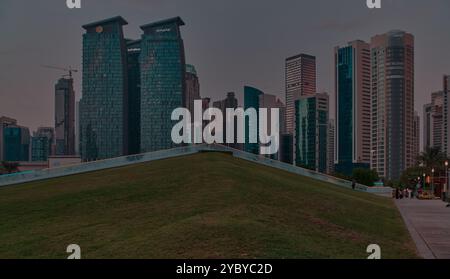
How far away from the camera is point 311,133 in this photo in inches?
841

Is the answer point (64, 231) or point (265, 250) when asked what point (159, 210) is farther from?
point (265, 250)

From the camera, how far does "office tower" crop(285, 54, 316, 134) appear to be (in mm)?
11618

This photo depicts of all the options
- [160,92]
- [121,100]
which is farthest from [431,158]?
[121,100]

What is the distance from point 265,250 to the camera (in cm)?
900

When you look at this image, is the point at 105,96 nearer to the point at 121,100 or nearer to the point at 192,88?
the point at 121,100

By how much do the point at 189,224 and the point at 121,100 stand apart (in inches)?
589

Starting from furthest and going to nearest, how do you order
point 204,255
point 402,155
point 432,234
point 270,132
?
1. point 402,155
2. point 432,234
3. point 270,132
4. point 204,255

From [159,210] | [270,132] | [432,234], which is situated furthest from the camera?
[432,234]

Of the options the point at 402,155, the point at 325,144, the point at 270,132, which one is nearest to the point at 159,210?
the point at 270,132

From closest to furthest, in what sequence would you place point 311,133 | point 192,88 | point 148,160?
point 311,133, point 192,88, point 148,160

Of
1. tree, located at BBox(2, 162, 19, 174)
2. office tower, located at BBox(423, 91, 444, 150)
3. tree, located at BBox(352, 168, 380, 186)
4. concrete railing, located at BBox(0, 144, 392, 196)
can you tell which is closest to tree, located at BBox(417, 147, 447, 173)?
tree, located at BBox(352, 168, 380, 186)

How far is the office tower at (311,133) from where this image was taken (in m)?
17.1
